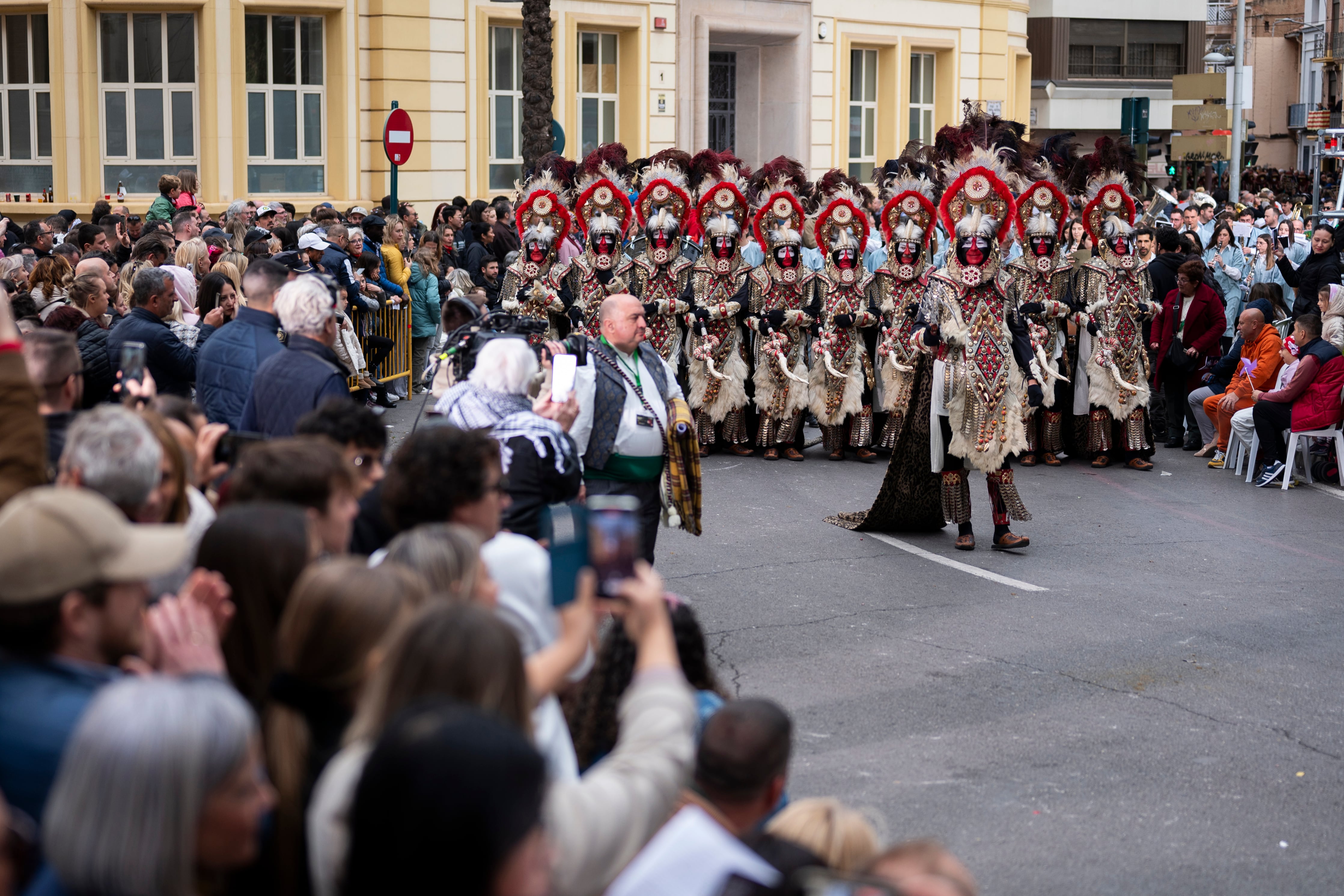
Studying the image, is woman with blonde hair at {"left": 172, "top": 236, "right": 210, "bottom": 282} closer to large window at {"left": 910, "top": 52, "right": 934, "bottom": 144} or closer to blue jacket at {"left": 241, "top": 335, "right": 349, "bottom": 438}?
Answer: blue jacket at {"left": 241, "top": 335, "right": 349, "bottom": 438}

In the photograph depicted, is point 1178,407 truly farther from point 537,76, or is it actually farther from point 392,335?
point 537,76

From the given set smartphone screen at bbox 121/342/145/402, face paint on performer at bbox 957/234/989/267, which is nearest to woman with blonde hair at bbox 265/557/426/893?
smartphone screen at bbox 121/342/145/402

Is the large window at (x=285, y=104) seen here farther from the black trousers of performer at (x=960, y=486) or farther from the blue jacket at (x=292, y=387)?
the blue jacket at (x=292, y=387)

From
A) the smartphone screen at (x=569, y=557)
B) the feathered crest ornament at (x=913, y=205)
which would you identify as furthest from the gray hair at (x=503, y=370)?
the feathered crest ornament at (x=913, y=205)

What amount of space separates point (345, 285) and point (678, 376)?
298cm

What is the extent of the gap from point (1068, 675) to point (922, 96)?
1075 inches

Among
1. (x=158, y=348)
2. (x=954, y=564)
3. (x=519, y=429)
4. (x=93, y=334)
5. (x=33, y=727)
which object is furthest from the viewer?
(x=954, y=564)

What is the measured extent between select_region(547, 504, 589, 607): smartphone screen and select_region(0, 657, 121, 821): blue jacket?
101 centimetres

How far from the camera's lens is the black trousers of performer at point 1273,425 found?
41.9ft

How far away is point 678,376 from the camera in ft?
45.5

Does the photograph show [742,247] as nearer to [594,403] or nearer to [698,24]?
[594,403]

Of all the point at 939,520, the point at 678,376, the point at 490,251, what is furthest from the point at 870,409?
the point at 490,251

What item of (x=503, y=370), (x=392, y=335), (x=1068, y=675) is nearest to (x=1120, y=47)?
(x=392, y=335)

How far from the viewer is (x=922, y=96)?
33094 millimetres
